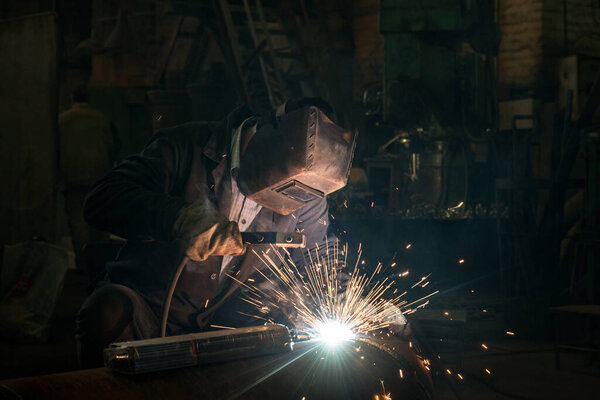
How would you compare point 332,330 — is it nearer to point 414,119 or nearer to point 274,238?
point 274,238

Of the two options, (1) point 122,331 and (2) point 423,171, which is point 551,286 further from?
(1) point 122,331

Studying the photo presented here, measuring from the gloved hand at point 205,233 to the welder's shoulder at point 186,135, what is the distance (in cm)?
47

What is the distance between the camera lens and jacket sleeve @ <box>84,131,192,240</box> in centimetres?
221

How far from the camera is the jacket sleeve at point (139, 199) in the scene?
7.26ft

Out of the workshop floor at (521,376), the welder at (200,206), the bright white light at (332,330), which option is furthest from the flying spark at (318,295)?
the workshop floor at (521,376)

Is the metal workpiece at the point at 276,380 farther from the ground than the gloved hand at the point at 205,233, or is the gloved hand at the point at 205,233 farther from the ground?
the gloved hand at the point at 205,233

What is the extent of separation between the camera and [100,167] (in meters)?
7.13

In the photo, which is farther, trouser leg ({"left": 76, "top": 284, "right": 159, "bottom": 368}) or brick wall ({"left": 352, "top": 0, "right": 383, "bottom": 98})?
brick wall ({"left": 352, "top": 0, "right": 383, "bottom": 98})

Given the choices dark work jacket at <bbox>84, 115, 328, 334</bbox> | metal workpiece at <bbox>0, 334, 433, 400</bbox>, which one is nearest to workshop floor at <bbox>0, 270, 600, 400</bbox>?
dark work jacket at <bbox>84, 115, 328, 334</bbox>

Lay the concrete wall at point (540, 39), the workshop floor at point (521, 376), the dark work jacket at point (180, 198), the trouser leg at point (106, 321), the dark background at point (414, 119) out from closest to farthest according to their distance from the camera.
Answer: the trouser leg at point (106, 321) < the dark work jacket at point (180, 198) < the workshop floor at point (521, 376) < the dark background at point (414, 119) < the concrete wall at point (540, 39)

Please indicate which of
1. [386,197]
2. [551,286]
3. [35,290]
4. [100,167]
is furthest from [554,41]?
[35,290]

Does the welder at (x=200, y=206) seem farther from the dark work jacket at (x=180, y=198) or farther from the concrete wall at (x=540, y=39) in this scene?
the concrete wall at (x=540, y=39)

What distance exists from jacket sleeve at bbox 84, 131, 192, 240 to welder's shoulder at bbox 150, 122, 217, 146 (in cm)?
2

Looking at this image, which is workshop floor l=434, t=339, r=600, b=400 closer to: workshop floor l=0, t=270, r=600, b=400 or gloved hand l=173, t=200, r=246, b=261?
workshop floor l=0, t=270, r=600, b=400
